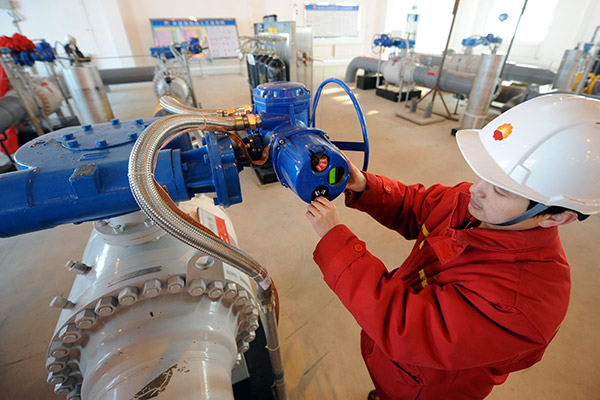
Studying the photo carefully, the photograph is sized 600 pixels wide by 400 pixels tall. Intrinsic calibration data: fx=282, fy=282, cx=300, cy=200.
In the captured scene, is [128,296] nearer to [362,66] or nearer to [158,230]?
[158,230]

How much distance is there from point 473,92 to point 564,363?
129 inches

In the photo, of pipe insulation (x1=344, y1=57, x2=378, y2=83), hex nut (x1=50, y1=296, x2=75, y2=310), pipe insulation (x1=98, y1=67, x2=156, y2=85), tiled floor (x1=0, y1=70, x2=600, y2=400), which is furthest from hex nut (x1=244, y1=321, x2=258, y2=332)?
pipe insulation (x1=344, y1=57, x2=378, y2=83)

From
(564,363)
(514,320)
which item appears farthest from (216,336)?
(564,363)

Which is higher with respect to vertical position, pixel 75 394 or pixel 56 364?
pixel 56 364

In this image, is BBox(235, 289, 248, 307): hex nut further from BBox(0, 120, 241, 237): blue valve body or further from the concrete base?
the concrete base

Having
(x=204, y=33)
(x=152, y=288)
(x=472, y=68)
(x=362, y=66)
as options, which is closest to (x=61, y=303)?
(x=152, y=288)

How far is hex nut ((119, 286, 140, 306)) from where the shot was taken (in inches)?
25.0

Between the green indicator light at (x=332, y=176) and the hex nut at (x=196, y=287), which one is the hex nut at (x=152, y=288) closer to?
the hex nut at (x=196, y=287)

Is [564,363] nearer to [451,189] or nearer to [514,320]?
[451,189]

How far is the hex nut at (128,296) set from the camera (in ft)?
2.08

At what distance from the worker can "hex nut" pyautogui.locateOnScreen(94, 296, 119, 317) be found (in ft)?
1.59

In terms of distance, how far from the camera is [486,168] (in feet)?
2.15

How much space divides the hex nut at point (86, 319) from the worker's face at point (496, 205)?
0.91 metres

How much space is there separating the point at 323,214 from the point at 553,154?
1.60 ft
